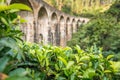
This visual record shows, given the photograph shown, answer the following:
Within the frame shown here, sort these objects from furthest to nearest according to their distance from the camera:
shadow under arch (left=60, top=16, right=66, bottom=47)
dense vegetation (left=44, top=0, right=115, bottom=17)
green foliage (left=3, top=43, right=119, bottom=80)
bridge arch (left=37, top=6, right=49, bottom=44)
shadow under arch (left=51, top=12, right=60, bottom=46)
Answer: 1. dense vegetation (left=44, top=0, right=115, bottom=17)
2. shadow under arch (left=60, top=16, right=66, bottom=47)
3. shadow under arch (left=51, top=12, right=60, bottom=46)
4. bridge arch (left=37, top=6, right=49, bottom=44)
5. green foliage (left=3, top=43, right=119, bottom=80)

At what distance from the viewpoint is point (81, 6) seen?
161 feet

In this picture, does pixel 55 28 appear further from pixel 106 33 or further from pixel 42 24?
pixel 106 33

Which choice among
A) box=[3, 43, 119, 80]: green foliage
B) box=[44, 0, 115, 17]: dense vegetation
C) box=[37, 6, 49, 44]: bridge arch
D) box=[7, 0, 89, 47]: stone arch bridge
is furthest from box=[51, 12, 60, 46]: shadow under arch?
box=[44, 0, 115, 17]: dense vegetation

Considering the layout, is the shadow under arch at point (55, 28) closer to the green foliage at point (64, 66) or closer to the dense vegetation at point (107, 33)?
the dense vegetation at point (107, 33)

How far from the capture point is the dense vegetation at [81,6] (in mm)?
38213

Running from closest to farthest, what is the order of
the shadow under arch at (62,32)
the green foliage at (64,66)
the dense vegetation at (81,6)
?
the green foliage at (64,66) → the shadow under arch at (62,32) → the dense vegetation at (81,6)

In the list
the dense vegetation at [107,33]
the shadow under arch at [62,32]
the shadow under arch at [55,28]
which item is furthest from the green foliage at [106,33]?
the shadow under arch at [62,32]

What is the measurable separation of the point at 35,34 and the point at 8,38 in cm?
1387

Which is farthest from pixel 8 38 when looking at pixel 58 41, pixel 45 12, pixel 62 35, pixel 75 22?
pixel 75 22

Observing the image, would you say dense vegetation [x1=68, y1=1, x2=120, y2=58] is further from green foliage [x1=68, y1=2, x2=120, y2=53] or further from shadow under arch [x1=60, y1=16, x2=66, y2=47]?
shadow under arch [x1=60, y1=16, x2=66, y2=47]

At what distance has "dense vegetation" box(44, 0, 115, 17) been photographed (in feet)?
125

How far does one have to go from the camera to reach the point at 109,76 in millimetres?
2641

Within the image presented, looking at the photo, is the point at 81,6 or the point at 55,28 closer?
the point at 55,28

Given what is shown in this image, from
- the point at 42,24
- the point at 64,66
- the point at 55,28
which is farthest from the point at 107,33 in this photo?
the point at 64,66
